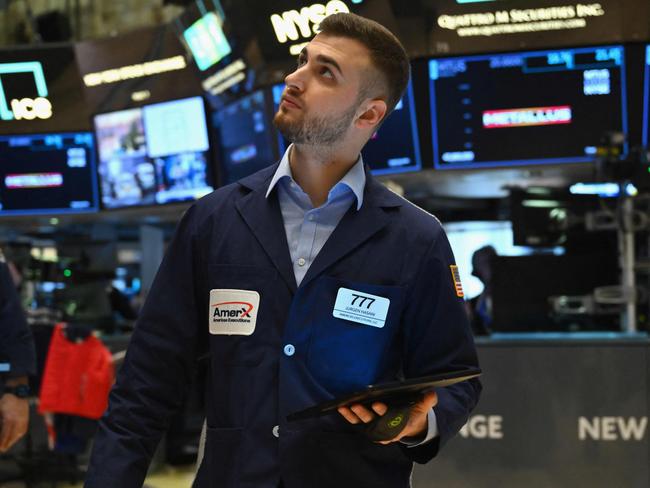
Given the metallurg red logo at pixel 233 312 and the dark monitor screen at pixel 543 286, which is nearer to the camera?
the metallurg red logo at pixel 233 312

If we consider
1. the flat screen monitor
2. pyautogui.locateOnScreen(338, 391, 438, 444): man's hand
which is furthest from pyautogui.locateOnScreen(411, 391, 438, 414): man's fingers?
the flat screen monitor

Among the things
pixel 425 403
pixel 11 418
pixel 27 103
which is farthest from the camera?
pixel 27 103

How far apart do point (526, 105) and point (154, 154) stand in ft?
10.2

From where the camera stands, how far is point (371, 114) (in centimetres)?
193

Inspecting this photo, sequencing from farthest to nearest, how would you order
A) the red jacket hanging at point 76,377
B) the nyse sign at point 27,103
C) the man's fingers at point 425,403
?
1. the nyse sign at point 27,103
2. the red jacket hanging at point 76,377
3. the man's fingers at point 425,403

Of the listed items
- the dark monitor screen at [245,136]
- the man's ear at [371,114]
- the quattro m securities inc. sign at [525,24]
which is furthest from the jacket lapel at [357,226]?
the dark monitor screen at [245,136]

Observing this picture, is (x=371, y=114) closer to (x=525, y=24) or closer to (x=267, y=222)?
(x=267, y=222)

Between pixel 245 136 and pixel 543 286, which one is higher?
pixel 245 136

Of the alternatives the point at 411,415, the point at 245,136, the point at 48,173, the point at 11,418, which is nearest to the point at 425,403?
the point at 411,415

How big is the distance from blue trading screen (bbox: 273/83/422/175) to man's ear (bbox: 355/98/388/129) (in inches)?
165

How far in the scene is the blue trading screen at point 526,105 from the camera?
19.3 feet

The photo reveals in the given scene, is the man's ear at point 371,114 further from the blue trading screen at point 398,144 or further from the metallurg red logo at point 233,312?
the blue trading screen at point 398,144

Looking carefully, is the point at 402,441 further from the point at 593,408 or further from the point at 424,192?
the point at 424,192

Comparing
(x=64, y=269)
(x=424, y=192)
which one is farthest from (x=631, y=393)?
(x=64, y=269)
